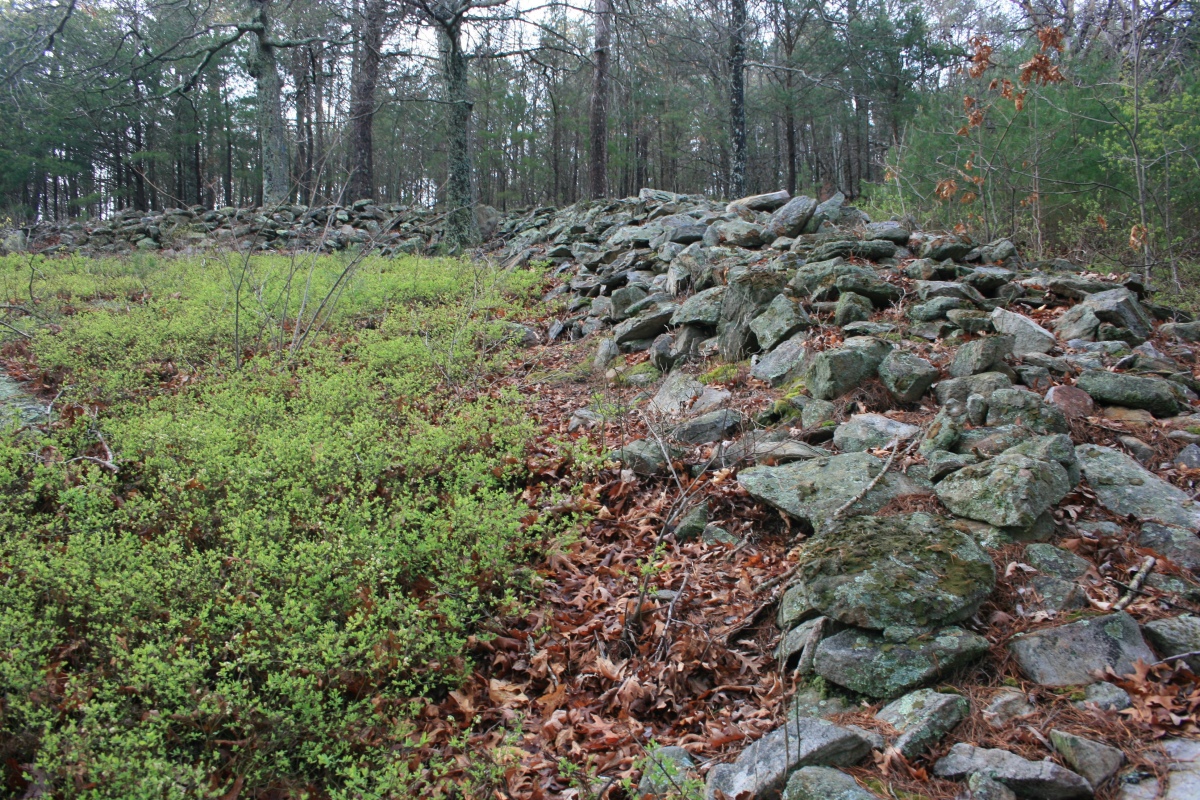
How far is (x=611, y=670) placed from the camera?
3285mm

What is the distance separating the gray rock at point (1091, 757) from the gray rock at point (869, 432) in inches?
90.0

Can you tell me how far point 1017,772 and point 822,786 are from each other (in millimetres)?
620

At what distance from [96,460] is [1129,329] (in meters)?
7.56

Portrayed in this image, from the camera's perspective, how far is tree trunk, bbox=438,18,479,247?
510 inches

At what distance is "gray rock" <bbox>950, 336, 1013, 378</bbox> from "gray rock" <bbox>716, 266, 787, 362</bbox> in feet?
6.22

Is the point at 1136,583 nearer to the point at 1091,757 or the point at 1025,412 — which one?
Result: the point at 1091,757

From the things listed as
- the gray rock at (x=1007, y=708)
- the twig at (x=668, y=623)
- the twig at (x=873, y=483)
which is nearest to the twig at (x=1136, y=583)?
the gray rock at (x=1007, y=708)

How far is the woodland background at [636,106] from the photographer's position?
31.7 feet

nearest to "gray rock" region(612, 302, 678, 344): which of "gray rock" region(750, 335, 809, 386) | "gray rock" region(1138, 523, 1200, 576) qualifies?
"gray rock" region(750, 335, 809, 386)

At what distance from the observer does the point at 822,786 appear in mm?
2248

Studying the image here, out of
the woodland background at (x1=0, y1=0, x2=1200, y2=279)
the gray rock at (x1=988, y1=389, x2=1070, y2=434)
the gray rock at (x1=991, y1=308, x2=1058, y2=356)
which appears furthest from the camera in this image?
the woodland background at (x1=0, y1=0, x2=1200, y2=279)

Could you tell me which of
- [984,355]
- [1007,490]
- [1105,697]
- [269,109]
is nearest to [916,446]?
[1007,490]

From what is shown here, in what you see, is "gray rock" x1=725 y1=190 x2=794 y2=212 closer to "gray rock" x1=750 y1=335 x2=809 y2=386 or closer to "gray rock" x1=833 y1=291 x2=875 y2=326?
"gray rock" x1=833 y1=291 x2=875 y2=326

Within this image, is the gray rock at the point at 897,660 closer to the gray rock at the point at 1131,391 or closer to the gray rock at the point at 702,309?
the gray rock at the point at 1131,391
